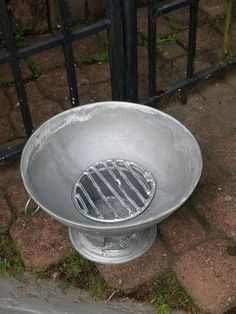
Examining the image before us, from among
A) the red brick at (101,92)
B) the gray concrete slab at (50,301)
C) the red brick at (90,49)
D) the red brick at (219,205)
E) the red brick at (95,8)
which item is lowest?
the gray concrete slab at (50,301)

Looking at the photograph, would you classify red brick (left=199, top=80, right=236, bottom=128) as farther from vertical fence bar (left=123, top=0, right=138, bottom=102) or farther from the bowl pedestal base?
the bowl pedestal base

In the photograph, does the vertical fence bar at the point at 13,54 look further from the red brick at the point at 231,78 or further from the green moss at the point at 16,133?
the red brick at the point at 231,78

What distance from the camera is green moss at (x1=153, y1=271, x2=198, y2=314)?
2.11 m

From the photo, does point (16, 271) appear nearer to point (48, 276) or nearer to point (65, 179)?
point (48, 276)

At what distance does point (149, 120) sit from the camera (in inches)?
91.0

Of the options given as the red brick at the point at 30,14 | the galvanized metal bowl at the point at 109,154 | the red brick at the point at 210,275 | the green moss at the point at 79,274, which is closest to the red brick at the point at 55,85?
the red brick at the point at 30,14

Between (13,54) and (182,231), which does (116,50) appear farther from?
(182,231)

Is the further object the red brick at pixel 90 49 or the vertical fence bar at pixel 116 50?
the red brick at pixel 90 49

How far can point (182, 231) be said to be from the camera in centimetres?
234

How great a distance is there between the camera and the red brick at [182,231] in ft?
7.54

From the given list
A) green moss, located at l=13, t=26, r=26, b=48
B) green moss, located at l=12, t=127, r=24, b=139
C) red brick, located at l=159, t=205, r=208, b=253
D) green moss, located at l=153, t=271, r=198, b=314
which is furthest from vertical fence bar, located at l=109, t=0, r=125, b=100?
green moss, located at l=13, t=26, r=26, b=48

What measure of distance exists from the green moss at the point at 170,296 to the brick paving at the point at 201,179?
0.03m

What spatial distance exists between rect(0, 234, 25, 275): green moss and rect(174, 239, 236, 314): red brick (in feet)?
2.01

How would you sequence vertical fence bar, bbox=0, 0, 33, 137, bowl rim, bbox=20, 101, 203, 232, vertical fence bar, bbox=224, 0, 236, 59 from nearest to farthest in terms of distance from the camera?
bowl rim, bbox=20, 101, 203, 232
vertical fence bar, bbox=0, 0, 33, 137
vertical fence bar, bbox=224, 0, 236, 59
